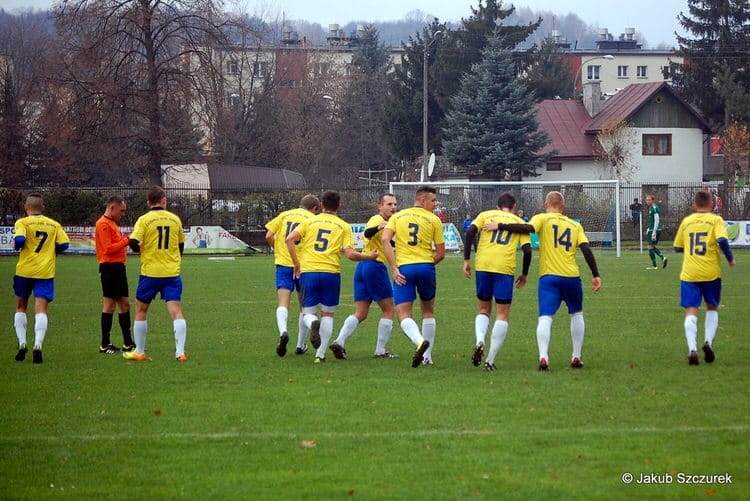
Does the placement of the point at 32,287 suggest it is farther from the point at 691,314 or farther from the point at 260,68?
the point at 260,68

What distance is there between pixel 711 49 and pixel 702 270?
61.3m

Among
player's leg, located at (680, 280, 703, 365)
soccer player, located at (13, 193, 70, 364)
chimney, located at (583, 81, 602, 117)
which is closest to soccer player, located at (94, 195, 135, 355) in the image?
soccer player, located at (13, 193, 70, 364)

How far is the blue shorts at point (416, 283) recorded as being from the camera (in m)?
11.7

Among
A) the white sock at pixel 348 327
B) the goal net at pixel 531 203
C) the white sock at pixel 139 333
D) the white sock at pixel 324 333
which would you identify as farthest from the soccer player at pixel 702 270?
the goal net at pixel 531 203

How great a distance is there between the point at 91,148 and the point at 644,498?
46.0 meters

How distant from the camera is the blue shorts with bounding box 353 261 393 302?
12.2 m

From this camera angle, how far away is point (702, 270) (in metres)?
11.9

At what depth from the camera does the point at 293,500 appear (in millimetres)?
6320

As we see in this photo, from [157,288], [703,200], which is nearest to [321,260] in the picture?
[157,288]

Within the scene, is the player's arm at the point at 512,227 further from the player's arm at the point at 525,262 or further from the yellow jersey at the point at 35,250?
the yellow jersey at the point at 35,250

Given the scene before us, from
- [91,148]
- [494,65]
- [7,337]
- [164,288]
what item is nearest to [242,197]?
[91,148]

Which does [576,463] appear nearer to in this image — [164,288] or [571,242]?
[571,242]

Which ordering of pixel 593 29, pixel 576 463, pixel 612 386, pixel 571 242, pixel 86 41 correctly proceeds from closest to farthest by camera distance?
1. pixel 576 463
2. pixel 612 386
3. pixel 571 242
4. pixel 86 41
5. pixel 593 29

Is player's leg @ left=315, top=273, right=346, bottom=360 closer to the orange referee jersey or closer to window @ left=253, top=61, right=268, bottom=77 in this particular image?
the orange referee jersey
